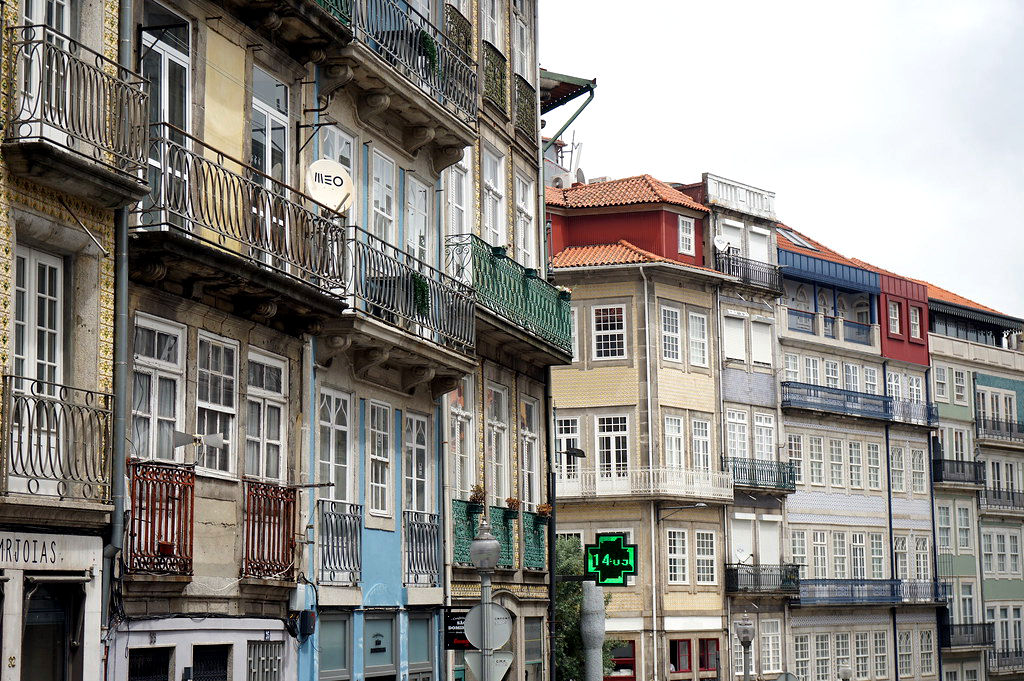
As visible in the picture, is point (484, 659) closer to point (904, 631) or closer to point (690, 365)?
point (690, 365)

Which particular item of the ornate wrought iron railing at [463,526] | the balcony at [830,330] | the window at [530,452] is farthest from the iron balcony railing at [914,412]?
the ornate wrought iron railing at [463,526]

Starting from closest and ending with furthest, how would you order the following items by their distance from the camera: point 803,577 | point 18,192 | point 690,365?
point 18,192 → point 690,365 → point 803,577

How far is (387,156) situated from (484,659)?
8.47m

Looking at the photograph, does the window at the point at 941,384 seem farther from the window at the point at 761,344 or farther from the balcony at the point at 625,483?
the balcony at the point at 625,483

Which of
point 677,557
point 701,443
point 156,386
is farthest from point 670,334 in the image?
point 156,386

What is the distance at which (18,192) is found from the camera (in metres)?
14.4

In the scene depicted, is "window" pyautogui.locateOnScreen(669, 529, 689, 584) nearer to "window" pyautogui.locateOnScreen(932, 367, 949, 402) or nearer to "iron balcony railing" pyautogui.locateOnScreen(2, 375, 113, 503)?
"window" pyautogui.locateOnScreen(932, 367, 949, 402)

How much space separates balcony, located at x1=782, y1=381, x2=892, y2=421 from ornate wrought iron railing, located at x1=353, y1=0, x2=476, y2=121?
3450cm

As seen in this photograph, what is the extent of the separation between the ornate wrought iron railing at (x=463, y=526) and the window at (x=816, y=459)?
118ft

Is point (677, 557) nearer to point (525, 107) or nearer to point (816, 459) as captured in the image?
point (816, 459)

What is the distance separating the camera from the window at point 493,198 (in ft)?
95.5

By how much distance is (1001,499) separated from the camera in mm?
73562

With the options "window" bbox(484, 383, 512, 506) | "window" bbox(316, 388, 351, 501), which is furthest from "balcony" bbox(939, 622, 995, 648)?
"window" bbox(316, 388, 351, 501)

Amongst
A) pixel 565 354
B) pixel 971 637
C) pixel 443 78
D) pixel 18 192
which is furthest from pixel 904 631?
pixel 18 192
